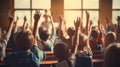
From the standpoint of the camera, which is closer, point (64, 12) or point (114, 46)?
point (114, 46)

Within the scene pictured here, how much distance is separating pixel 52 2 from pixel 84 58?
744cm

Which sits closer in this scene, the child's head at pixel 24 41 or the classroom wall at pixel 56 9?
the child's head at pixel 24 41

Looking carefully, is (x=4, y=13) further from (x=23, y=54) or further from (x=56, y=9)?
(x=23, y=54)

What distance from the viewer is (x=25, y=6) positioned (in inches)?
433

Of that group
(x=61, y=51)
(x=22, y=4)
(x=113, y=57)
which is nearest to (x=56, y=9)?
(x=22, y=4)

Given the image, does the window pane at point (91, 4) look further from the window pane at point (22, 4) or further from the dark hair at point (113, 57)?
the dark hair at point (113, 57)

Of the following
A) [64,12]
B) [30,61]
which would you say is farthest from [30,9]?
[30,61]

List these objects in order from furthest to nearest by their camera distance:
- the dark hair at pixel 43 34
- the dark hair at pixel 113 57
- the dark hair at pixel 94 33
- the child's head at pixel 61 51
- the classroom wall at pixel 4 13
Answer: the classroom wall at pixel 4 13 < the dark hair at pixel 94 33 < the dark hair at pixel 43 34 < the child's head at pixel 61 51 < the dark hair at pixel 113 57

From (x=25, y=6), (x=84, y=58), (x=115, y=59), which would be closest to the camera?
(x=115, y=59)

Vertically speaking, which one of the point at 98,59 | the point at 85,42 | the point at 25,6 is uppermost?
the point at 25,6

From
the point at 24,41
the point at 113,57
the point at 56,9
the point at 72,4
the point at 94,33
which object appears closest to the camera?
the point at 113,57

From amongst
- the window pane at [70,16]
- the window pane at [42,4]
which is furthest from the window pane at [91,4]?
the window pane at [42,4]

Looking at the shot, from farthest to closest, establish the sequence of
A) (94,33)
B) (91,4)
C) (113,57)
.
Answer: (91,4) → (94,33) → (113,57)

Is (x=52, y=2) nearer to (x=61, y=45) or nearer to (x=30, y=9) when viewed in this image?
(x=30, y=9)
